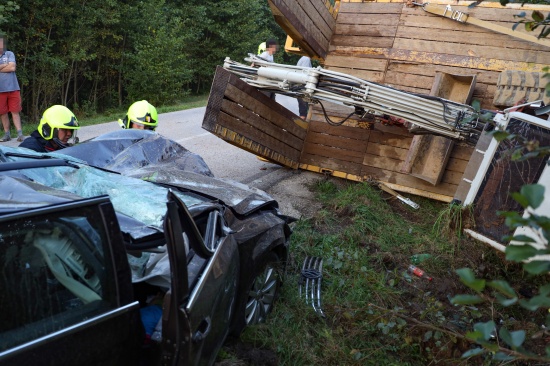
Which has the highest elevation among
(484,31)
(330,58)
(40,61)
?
(484,31)

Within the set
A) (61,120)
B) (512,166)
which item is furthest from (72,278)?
(512,166)

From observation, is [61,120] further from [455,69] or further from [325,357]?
[455,69]

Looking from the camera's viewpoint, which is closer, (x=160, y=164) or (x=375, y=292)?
(x=375, y=292)

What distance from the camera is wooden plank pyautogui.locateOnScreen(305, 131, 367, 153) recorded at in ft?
28.0

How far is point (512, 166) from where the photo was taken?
16.4ft

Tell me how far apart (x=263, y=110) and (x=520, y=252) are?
6512 millimetres

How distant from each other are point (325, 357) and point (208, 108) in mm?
3916

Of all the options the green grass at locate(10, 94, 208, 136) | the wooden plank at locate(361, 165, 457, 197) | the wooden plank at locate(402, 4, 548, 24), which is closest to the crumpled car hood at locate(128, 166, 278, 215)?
the wooden plank at locate(361, 165, 457, 197)

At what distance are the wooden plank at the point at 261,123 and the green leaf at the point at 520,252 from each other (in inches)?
230

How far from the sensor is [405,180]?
815 centimetres

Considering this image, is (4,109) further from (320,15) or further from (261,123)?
(320,15)

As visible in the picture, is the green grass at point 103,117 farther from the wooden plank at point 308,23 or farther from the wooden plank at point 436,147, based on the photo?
the wooden plank at point 436,147

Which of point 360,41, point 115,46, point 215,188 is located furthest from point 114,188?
point 115,46

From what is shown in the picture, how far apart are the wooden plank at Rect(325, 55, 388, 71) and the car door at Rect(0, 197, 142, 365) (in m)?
6.64
